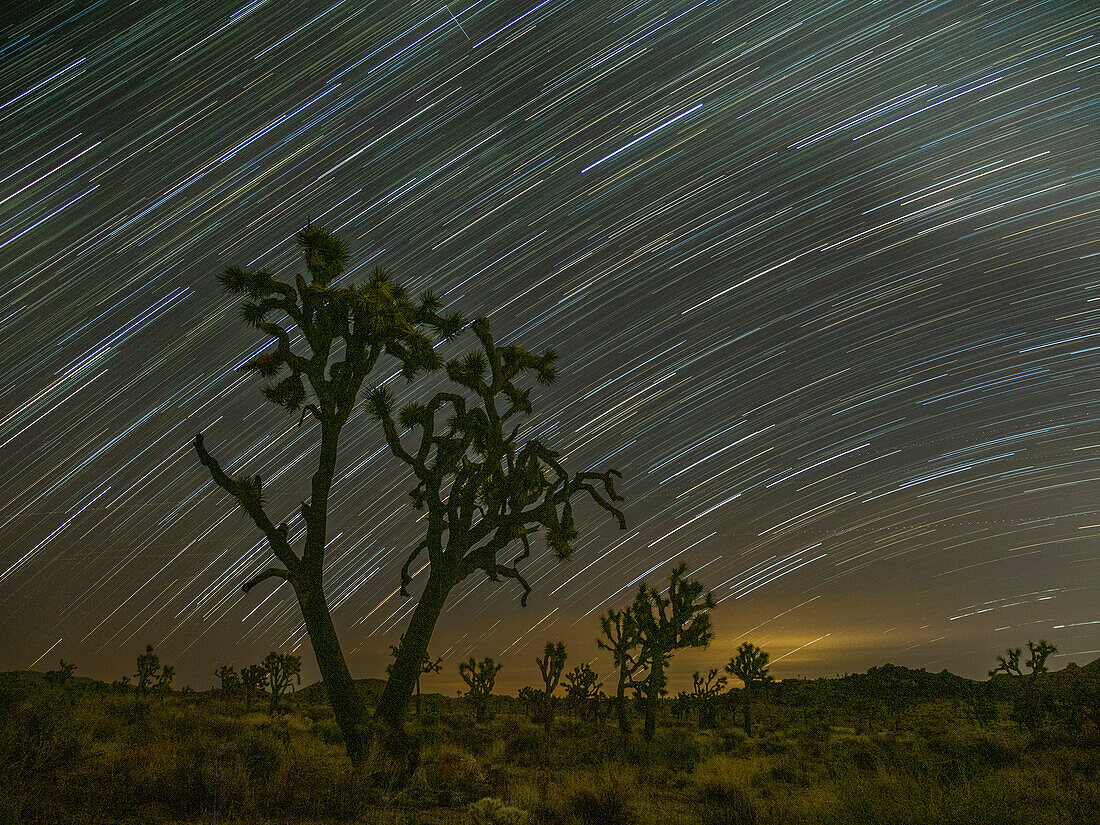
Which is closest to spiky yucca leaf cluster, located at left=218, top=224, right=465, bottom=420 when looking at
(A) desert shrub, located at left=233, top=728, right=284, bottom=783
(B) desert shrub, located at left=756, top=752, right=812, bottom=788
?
(A) desert shrub, located at left=233, top=728, right=284, bottom=783

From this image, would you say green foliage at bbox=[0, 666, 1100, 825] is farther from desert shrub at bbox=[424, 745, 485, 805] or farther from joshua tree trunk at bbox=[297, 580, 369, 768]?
joshua tree trunk at bbox=[297, 580, 369, 768]

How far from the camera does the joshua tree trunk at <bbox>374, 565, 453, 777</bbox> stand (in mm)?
11071

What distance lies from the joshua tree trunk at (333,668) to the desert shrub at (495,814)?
326 cm

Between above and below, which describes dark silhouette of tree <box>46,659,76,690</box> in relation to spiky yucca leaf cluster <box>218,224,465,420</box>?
below

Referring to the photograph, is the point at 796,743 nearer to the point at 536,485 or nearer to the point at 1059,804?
the point at 1059,804

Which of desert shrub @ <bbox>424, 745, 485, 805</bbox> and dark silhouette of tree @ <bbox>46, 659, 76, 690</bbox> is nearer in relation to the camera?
desert shrub @ <bbox>424, 745, 485, 805</bbox>

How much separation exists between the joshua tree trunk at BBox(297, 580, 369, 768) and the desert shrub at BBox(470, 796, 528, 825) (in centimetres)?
326

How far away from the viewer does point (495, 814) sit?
802cm

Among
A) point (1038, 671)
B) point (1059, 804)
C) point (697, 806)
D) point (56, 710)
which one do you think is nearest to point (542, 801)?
point (697, 806)

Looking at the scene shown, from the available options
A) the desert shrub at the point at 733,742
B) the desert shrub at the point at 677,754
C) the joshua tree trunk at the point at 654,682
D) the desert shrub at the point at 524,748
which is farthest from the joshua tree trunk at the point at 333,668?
the joshua tree trunk at the point at 654,682

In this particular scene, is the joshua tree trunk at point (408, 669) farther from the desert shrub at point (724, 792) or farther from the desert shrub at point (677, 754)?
the desert shrub at point (677, 754)

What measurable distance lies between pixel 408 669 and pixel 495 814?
4.54 meters

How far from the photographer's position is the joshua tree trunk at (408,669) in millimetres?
11071

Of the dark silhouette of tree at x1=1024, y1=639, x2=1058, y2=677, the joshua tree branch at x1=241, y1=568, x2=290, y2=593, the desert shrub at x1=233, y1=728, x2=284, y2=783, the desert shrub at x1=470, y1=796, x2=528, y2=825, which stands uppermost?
the joshua tree branch at x1=241, y1=568, x2=290, y2=593
